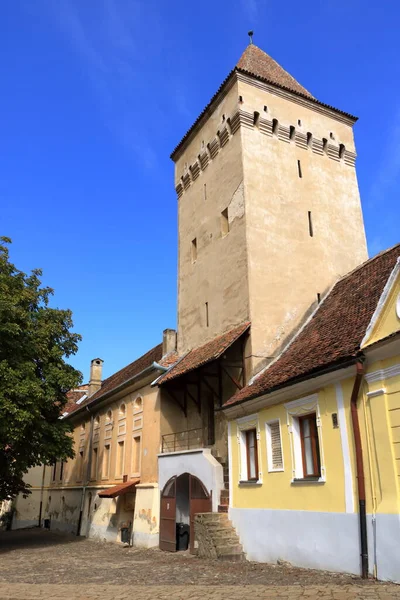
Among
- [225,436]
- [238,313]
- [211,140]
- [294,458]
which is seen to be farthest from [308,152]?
[294,458]

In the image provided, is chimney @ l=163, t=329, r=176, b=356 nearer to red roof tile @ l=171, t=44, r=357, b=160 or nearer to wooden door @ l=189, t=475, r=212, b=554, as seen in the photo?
wooden door @ l=189, t=475, r=212, b=554

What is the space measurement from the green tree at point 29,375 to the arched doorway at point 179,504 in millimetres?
4526

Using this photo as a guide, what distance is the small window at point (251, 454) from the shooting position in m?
13.9

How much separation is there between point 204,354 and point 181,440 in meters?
4.01

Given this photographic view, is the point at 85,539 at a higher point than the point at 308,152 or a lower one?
lower

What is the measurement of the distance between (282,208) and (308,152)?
10.8 feet

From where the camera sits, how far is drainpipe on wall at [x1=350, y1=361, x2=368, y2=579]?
370 inches

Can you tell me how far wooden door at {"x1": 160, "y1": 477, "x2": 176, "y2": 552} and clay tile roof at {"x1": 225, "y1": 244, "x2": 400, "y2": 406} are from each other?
476 centimetres

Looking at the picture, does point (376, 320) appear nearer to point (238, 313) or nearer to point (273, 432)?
point (273, 432)

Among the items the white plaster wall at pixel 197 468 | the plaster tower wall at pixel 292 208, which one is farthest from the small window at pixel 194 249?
the white plaster wall at pixel 197 468

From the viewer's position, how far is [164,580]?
1101 cm

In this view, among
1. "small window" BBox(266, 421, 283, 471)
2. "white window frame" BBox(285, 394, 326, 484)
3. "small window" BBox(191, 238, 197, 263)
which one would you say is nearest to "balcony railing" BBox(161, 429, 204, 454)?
"small window" BBox(266, 421, 283, 471)

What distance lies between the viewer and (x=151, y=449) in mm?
19812

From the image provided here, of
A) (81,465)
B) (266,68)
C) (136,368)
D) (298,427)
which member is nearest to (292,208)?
(266,68)
